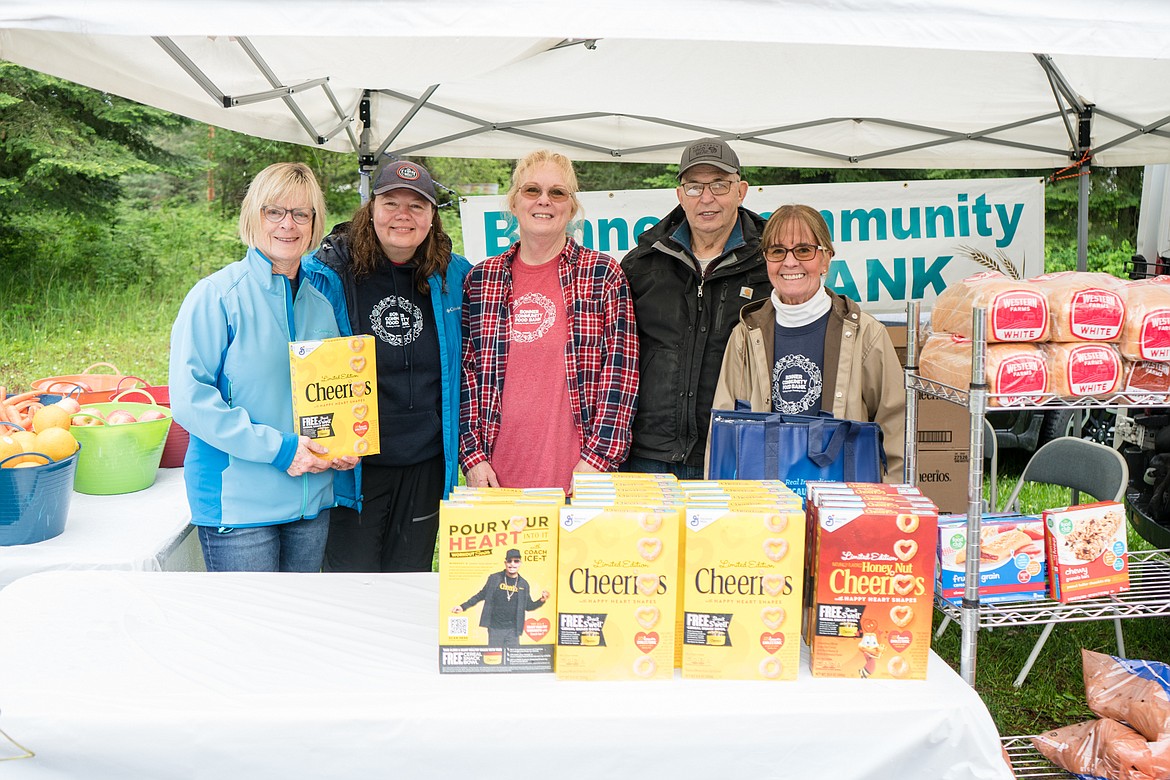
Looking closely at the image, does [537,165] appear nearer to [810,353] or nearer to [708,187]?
[708,187]

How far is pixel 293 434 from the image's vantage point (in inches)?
99.6

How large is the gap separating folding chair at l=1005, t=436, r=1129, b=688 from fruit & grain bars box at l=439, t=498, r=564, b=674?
231cm

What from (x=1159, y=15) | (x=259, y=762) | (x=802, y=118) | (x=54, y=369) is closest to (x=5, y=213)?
(x=54, y=369)

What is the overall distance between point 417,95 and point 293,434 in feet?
8.88

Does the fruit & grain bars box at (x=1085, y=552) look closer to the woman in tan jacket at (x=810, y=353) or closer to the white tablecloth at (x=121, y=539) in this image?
the woman in tan jacket at (x=810, y=353)

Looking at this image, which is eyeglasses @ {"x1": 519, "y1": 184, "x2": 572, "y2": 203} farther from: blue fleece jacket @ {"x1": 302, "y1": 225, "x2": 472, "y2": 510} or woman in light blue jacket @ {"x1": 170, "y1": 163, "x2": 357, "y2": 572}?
woman in light blue jacket @ {"x1": 170, "y1": 163, "x2": 357, "y2": 572}

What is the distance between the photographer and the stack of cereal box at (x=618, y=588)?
1.75 metres

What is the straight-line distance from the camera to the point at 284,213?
257cm

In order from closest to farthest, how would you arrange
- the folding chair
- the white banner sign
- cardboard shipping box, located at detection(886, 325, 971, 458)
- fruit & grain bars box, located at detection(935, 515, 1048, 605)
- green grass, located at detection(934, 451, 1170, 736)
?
fruit & grain bars box, located at detection(935, 515, 1048, 605) < the folding chair < green grass, located at detection(934, 451, 1170, 736) < cardboard shipping box, located at detection(886, 325, 971, 458) < the white banner sign

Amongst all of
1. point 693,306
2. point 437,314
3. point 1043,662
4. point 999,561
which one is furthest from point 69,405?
point 1043,662

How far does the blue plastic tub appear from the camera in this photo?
2.48 m

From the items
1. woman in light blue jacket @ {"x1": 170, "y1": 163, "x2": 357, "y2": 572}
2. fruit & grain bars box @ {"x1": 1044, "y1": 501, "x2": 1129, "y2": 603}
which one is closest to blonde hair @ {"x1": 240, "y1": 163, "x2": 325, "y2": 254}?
woman in light blue jacket @ {"x1": 170, "y1": 163, "x2": 357, "y2": 572}

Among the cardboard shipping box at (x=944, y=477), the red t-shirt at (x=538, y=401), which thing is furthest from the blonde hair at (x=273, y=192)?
the cardboard shipping box at (x=944, y=477)

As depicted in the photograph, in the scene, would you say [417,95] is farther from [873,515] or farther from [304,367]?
[873,515]
